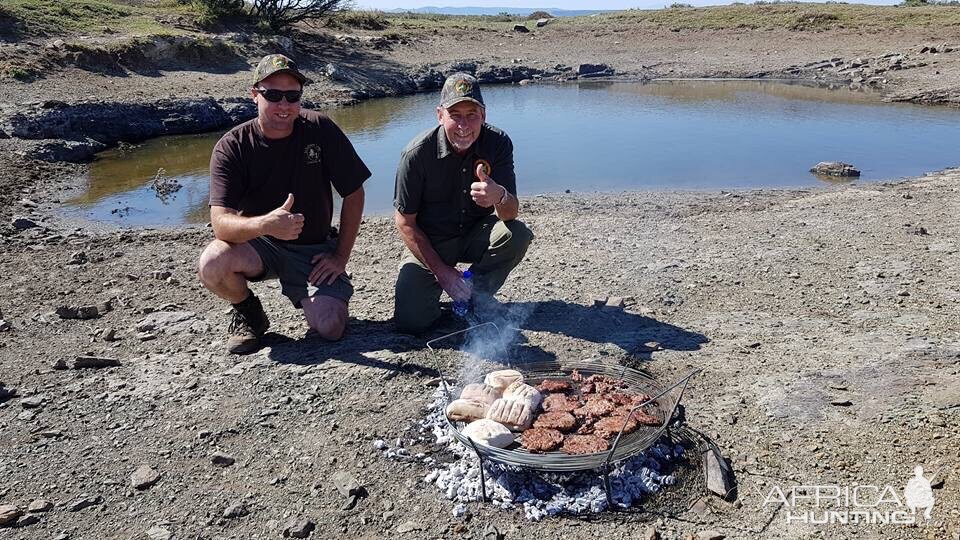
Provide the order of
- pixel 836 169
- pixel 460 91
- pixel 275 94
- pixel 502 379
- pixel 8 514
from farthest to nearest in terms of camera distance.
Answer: pixel 836 169, pixel 275 94, pixel 460 91, pixel 502 379, pixel 8 514

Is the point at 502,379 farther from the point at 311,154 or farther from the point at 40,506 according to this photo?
the point at 40,506

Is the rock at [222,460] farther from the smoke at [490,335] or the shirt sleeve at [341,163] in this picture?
the shirt sleeve at [341,163]

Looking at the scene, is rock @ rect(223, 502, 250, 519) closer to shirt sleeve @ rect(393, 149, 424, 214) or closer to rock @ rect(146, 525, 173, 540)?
rock @ rect(146, 525, 173, 540)

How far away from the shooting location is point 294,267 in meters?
5.17

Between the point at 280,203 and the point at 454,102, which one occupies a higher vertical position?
the point at 454,102

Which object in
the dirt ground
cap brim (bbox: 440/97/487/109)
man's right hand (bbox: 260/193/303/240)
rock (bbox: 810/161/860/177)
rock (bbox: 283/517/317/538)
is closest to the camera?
rock (bbox: 283/517/317/538)

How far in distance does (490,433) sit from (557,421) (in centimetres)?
39

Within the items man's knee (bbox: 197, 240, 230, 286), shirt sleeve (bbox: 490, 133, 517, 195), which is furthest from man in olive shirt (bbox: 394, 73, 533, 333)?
man's knee (bbox: 197, 240, 230, 286)

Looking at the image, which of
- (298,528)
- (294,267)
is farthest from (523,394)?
(294,267)

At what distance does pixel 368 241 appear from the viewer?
8.07m

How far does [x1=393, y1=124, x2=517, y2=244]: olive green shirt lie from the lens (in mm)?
4914

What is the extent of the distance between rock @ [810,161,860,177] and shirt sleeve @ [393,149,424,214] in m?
8.85

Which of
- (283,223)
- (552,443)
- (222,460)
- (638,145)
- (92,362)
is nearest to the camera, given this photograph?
(552,443)

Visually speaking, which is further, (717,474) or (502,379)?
(502,379)
